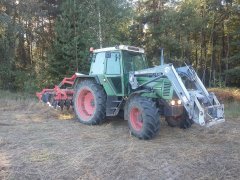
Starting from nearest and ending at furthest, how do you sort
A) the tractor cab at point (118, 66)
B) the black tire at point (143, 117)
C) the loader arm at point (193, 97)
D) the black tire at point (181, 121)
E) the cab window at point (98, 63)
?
the loader arm at point (193, 97) → the black tire at point (143, 117) → the black tire at point (181, 121) → the tractor cab at point (118, 66) → the cab window at point (98, 63)

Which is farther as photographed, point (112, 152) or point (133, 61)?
point (133, 61)

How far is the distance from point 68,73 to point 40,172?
38.4 ft

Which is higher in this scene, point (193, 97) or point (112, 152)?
point (193, 97)

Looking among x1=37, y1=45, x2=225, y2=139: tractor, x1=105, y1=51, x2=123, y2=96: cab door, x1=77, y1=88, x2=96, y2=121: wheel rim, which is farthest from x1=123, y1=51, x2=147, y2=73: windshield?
x1=77, y1=88, x2=96, y2=121: wheel rim

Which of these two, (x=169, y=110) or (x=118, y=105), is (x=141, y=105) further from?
(x=118, y=105)

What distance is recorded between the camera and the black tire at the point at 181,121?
326 inches

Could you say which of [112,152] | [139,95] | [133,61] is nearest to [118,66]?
[133,61]

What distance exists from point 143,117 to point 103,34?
10.9 meters

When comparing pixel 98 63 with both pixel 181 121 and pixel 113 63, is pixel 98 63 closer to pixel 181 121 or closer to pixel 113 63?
pixel 113 63

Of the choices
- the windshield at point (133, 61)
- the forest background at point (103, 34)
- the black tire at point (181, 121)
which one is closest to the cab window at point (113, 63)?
the windshield at point (133, 61)

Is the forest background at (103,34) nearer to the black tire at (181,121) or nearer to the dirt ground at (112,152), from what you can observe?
the dirt ground at (112,152)

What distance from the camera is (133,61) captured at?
8812 mm

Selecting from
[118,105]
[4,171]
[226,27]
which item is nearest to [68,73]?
[118,105]

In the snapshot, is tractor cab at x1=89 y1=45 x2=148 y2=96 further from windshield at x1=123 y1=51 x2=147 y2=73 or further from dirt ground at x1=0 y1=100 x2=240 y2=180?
dirt ground at x1=0 y1=100 x2=240 y2=180
